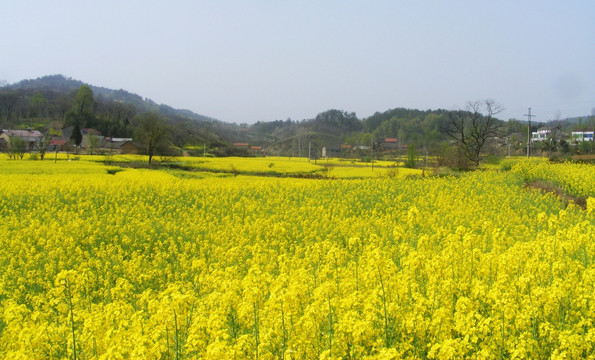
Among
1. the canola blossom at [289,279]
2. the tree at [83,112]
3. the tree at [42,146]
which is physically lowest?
the canola blossom at [289,279]

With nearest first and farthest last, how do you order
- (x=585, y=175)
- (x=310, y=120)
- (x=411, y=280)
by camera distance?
(x=411, y=280)
(x=585, y=175)
(x=310, y=120)

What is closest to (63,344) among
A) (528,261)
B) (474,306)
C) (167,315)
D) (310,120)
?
(167,315)

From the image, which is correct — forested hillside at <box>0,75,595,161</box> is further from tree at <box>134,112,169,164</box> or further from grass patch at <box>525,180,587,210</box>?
grass patch at <box>525,180,587,210</box>

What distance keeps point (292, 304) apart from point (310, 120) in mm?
155786

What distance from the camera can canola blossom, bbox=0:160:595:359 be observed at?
14.5ft

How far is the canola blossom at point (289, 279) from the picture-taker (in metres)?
4.43

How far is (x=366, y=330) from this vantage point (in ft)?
14.0

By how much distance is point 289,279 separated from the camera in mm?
6754

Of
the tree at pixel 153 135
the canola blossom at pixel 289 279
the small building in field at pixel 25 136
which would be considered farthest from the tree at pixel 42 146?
the canola blossom at pixel 289 279

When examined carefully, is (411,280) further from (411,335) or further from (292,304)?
(292,304)

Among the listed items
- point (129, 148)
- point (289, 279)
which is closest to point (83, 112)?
point (129, 148)

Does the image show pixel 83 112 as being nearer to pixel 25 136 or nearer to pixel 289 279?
pixel 25 136

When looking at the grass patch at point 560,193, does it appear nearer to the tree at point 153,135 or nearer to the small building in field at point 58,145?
the tree at point 153,135

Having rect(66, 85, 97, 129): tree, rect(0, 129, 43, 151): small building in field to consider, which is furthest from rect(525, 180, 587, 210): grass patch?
rect(66, 85, 97, 129): tree
